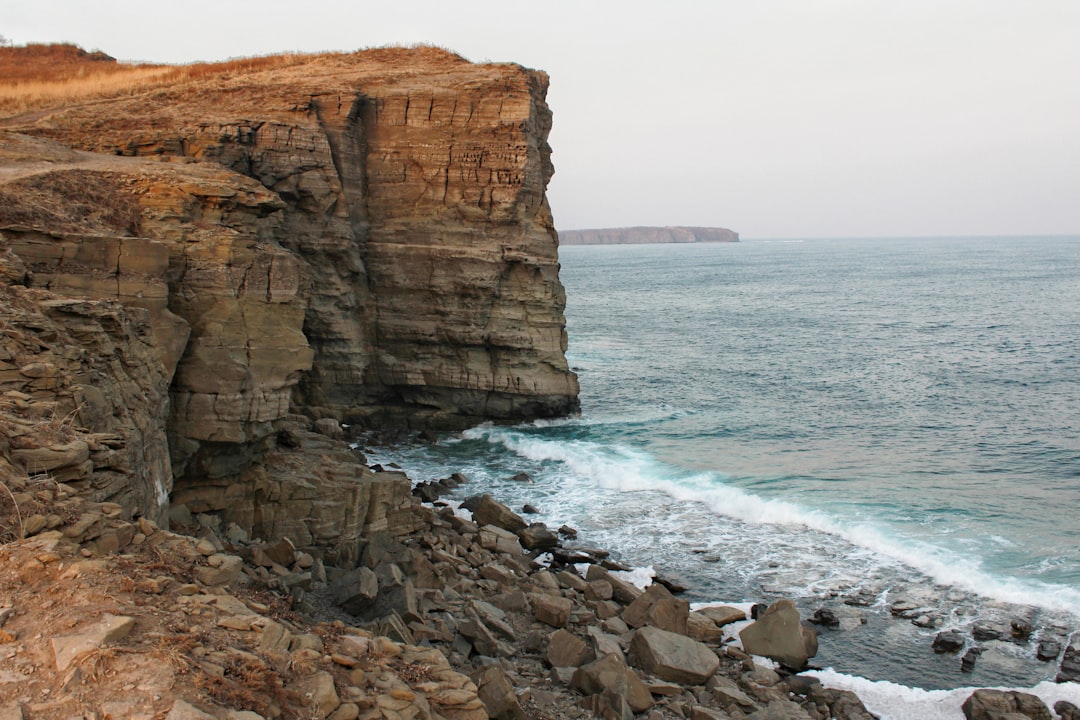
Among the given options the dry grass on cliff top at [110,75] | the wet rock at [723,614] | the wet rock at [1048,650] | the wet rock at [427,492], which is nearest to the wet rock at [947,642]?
the wet rock at [1048,650]

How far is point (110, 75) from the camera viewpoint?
1660 inches

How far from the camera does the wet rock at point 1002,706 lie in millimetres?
16766

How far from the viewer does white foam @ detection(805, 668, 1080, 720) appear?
1727 cm

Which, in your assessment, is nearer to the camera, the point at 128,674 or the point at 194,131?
the point at 128,674

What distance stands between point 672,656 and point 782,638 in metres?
3.19

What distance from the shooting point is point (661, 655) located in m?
17.2

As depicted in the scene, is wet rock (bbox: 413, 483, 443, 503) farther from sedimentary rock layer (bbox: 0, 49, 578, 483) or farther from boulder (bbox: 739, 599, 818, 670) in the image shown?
boulder (bbox: 739, 599, 818, 670)

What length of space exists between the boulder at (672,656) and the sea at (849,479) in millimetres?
3030

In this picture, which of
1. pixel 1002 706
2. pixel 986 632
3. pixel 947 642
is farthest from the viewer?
pixel 986 632

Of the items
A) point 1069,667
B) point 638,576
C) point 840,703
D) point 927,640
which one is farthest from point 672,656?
point 1069,667

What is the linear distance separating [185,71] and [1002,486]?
38116mm

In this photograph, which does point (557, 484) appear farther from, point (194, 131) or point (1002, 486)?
point (194, 131)

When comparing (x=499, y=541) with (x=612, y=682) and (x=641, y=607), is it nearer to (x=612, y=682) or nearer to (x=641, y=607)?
(x=641, y=607)

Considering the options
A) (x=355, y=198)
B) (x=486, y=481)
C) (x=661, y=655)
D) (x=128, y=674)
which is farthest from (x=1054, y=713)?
(x=355, y=198)
